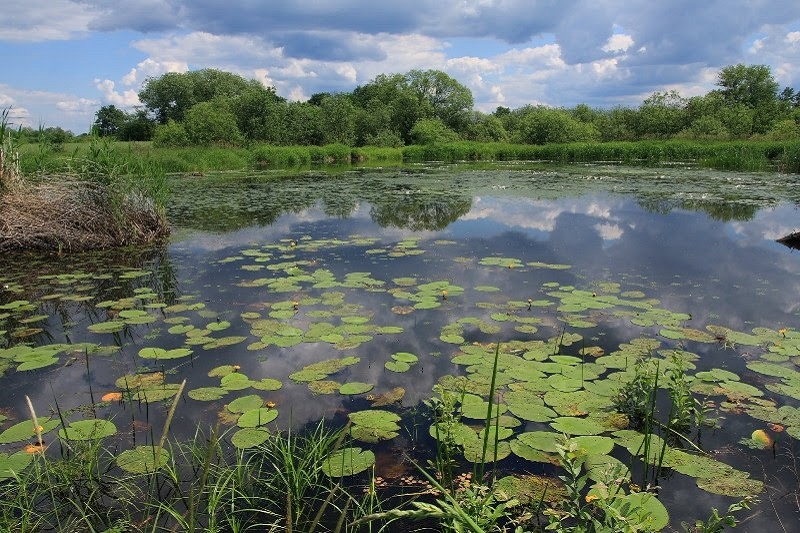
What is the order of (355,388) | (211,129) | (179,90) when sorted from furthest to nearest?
(179,90), (211,129), (355,388)

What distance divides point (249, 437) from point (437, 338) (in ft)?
6.93

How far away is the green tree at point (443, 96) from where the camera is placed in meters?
52.4

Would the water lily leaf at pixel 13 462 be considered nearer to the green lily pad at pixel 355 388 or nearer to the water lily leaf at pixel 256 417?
the water lily leaf at pixel 256 417

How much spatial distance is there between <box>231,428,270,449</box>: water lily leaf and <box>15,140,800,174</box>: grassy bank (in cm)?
1749

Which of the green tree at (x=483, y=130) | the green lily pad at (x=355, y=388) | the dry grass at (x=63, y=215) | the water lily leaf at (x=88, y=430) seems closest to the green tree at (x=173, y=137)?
the dry grass at (x=63, y=215)

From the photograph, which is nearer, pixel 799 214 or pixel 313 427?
pixel 313 427

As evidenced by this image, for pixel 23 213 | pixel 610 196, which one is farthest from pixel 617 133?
pixel 23 213

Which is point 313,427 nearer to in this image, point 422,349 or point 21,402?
point 422,349

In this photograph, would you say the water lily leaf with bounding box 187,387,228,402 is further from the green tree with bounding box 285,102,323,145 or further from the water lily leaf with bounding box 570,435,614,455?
the green tree with bounding box 285,102,323,145

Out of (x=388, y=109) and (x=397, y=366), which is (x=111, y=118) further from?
(x=397, y=366)

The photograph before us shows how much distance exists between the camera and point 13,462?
2.73 metres

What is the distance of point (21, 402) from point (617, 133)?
48.7 m

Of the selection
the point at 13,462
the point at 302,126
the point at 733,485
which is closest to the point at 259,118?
the point at 302,126

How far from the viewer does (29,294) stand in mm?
5965
